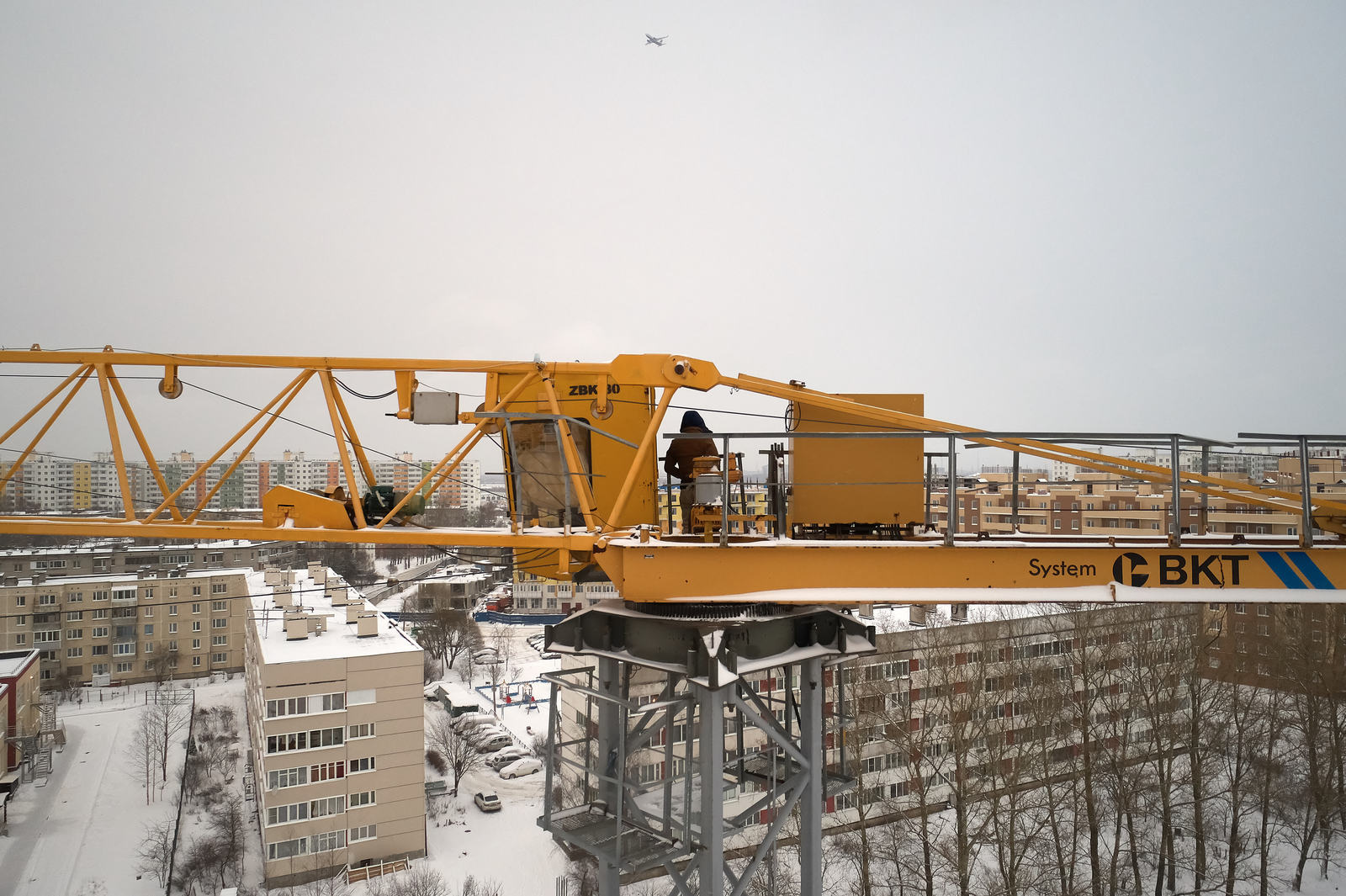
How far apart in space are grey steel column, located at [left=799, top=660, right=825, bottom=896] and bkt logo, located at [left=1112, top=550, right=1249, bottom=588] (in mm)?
2844

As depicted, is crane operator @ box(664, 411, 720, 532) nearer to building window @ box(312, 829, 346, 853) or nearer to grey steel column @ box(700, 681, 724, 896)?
grey steel column @ box(700, 681, 724, 896)

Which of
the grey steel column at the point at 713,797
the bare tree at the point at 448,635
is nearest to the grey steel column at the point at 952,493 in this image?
the grey steel column at the point at 713,797

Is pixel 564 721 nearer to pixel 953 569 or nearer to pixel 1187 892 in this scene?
pixel 1187 892

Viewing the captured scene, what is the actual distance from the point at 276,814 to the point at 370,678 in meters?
5.39

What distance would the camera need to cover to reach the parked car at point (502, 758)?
109 ft

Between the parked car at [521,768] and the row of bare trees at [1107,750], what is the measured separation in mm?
15372

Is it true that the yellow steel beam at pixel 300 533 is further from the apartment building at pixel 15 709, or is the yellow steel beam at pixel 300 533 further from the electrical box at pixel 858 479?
the apartment building at pixel 15 709

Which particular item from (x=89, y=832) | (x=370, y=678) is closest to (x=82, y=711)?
(x=89, y=832)

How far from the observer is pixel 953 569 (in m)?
6.20

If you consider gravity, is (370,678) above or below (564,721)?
above

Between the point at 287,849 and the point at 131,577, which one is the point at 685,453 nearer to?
the point at 287,849

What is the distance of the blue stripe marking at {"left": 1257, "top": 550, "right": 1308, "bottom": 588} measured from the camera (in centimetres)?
621

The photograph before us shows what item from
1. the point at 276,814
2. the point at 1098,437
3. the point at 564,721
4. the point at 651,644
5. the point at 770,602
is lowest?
the point at 276,814

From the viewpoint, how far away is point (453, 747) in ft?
107
